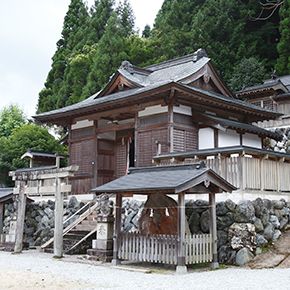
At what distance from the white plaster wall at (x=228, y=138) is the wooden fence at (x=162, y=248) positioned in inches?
242

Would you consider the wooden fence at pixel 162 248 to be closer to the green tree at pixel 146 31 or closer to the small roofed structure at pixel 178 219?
the small roofed structure at pixel 178 219

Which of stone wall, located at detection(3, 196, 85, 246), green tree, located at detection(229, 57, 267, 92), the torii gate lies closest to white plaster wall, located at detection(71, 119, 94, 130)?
stone wall, located at detection(3, 196, 85, 246)

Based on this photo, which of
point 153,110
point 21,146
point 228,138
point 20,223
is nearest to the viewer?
point 20,223

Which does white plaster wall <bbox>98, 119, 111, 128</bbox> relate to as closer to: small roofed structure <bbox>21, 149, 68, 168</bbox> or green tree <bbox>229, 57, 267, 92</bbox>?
small roofed structure <bbox>21, 149, 68, 168</bbox>

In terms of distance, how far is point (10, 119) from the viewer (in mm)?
35656

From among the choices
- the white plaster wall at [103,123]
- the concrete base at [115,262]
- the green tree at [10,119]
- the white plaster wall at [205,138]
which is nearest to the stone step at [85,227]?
the concrete base at [115,262]

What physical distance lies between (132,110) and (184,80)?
8.40 ft

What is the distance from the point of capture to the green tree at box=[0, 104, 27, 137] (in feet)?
114

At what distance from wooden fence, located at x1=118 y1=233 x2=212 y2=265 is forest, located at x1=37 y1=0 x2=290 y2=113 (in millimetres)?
23832

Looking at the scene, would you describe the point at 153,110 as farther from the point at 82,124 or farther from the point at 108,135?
the point at 82,124

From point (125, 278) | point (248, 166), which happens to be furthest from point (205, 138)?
point (125, 278)

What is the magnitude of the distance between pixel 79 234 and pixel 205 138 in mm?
6309

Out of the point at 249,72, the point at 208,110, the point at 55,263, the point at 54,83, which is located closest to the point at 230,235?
the point at 55,263

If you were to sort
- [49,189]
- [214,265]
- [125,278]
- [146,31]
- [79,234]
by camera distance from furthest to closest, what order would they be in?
[146,31]
[79,234]
[49,189]
[214,265]
[125,278]
